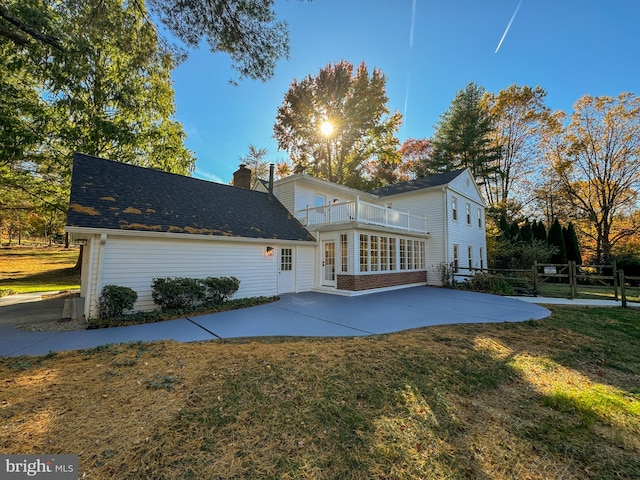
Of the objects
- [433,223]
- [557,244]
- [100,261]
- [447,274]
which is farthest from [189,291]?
[557,244]

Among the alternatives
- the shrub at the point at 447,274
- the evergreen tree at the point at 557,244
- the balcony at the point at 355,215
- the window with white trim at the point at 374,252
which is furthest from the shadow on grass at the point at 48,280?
the evergreen tree at the point at 557,244

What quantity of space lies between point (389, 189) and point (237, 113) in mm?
10653

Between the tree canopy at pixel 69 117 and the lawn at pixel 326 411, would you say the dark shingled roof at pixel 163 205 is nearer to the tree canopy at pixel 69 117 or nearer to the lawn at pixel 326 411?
the tree canopy at pixel 69 117

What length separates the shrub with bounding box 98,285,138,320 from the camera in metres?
6.72

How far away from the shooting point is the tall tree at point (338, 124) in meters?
23.8

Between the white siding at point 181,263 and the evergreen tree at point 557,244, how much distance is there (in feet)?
69.3

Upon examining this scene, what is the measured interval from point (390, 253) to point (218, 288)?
27.2 feet

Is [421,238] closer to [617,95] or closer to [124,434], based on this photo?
[124,434]

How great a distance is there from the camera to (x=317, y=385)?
344 centimetres

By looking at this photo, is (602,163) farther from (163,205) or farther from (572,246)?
(163,205)

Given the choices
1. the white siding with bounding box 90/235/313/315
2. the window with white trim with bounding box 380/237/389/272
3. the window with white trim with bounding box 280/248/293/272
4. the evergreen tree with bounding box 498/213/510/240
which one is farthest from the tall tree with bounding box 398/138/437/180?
the white siding with bounding box 90/235/313/315

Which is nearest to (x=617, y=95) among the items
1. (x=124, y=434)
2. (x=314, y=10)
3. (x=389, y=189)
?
(x=389, y=189)

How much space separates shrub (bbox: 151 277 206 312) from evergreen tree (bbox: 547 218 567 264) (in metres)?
23.7

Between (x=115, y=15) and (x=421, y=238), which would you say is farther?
(x=421, y=238)
